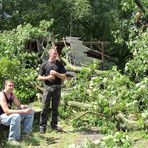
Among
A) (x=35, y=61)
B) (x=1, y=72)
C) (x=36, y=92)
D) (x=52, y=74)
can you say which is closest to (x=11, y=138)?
(x=52, y=74)

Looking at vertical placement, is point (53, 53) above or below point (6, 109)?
above

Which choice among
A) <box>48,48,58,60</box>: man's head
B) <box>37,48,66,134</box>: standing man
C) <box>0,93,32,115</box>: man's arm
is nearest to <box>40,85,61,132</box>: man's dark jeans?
<box>37,48,66,134</box>: standing man

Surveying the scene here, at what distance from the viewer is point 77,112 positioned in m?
9.43

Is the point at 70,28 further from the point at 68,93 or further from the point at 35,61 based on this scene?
the point at 68,93

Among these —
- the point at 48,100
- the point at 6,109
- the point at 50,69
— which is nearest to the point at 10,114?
the point at 6,109

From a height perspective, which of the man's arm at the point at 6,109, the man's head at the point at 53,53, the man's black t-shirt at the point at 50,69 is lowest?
the man's arm at the point at 6,109

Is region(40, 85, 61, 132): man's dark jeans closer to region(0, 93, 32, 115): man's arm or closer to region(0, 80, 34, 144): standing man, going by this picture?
region(0, 80, 34, 144): standing man

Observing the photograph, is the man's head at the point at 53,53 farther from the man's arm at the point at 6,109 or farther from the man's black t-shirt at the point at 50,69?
the man's arm at the point at 6,109

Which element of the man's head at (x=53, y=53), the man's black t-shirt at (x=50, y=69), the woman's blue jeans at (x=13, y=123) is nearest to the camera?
the woman's blue jeans at (x=13, y=123)

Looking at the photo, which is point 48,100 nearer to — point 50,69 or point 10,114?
point 50,69

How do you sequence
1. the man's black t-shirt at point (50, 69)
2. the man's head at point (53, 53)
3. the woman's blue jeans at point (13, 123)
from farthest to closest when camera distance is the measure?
the man's black t-shirt at point (50, 69)
the man's head at point (53, 53)
the woman's blue jeans at point (13, 123)

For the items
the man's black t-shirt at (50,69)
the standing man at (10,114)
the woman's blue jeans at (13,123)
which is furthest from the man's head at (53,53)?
the woman's blue jeans at (13,123)

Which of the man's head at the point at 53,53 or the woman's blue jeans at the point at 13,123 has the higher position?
the man's head at the point at 53,53

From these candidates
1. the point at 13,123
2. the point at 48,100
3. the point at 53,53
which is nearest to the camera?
the point at 13,123
